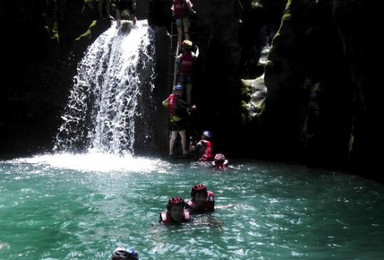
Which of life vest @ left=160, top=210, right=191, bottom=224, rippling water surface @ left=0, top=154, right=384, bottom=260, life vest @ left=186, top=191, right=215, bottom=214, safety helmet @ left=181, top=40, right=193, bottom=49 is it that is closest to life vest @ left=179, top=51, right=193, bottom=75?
safety helmet @ left=181, top=40, right=193, bottom=49

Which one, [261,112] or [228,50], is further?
[228,50]

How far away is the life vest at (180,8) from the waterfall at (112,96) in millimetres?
2114

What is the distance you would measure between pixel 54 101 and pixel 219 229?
14.6 m

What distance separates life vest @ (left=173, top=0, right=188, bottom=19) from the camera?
A: 18500 millimetres

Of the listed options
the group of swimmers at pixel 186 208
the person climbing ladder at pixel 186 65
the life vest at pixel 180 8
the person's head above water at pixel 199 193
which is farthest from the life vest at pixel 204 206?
the life vest at pixel 180 8

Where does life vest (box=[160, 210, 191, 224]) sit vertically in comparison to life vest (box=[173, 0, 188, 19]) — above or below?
below

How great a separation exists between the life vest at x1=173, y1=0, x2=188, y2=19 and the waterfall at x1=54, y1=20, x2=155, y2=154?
6.93 feet

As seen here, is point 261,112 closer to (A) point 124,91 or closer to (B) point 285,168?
(B) point 285,168

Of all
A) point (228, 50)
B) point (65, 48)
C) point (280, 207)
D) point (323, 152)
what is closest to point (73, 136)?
point (65, 48)

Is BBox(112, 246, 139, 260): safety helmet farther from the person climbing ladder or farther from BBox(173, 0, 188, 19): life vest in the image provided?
BBox(173, 0, 188, 19): life vest

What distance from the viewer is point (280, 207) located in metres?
10.2

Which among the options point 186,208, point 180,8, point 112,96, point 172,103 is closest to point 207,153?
point 172,103

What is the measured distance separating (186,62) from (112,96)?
3.85m

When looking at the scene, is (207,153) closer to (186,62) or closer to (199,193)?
(186,62)
